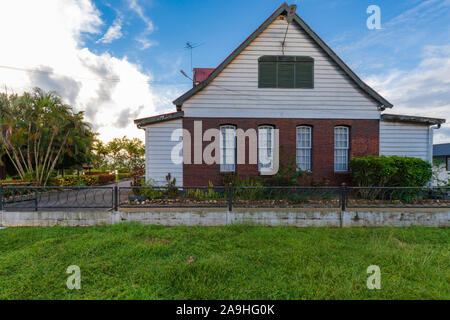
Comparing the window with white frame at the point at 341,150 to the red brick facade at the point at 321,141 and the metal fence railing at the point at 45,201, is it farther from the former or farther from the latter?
the metal fence railing at the point at 45,201

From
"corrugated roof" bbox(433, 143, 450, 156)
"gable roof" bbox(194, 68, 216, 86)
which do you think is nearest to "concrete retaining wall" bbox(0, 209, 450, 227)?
"gable roof" bbox(194, 68, 216, 86)

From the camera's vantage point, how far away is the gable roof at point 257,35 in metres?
8.41

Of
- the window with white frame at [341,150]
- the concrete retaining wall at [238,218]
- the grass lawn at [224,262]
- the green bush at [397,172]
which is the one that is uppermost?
the window with white frame at [341,150]

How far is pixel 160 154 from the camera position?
8.42 meters

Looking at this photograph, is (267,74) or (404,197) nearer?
(404,197)

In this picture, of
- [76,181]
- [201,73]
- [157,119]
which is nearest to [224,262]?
[157,119]

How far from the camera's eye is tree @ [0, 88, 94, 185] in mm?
10844

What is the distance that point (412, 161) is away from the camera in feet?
23.6

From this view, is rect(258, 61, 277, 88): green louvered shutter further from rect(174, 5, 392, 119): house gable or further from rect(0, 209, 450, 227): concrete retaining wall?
rect(0, 209, 450, 227): concrete retaining wall

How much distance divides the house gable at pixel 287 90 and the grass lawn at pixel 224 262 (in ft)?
18.5

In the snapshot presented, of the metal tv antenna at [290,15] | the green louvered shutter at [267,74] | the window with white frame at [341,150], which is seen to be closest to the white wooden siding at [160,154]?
the green louvered shutter at [267,74]

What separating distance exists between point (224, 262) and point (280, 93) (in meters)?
7.89

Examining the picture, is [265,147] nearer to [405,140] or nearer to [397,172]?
[397,172]
